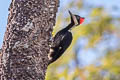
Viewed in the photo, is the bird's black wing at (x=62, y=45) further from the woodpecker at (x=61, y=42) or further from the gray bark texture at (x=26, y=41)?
the gray bark texture at (x=26, y=41)

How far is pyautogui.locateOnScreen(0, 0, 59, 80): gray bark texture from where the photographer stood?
11.1 ft

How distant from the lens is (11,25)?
347cm

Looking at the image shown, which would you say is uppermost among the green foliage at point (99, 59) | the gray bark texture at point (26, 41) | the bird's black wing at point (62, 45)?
the gray bark texture at point (26, 41)

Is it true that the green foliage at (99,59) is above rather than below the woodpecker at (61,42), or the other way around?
below

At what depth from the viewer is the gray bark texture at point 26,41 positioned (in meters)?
3.38

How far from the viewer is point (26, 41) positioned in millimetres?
3443

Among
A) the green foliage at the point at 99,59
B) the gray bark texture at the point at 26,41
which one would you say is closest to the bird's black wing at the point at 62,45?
the gray bark texture at the point at 26,41

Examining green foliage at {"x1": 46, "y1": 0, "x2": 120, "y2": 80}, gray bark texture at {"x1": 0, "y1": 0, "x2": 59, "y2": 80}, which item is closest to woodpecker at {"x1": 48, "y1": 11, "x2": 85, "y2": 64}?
gray bark texture at {"x1": 0, "y1": 0, "x2": 59, "y2": 80}

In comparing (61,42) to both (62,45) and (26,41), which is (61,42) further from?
(26,41)

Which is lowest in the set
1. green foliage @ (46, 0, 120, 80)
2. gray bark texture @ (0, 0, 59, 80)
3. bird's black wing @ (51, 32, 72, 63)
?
green foliage @ (46, 0, 120, 80)

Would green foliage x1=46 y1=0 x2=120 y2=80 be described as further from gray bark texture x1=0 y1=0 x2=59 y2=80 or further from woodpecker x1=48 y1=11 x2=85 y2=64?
gray bark texture x1=0 y1=0 x2=59 y2=80

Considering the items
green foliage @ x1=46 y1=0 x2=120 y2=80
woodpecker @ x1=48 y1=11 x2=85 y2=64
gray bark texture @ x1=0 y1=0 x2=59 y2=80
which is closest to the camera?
gray bark texture @ x1=0 y1=0 x2=59 y2=80

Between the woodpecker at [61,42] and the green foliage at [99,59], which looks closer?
the woodpecker at [61,42]

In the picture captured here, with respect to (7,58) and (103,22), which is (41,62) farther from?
(103,22)
